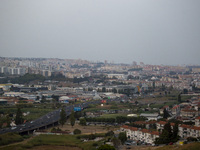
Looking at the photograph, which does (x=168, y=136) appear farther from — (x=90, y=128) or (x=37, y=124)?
(x=37, y=124)

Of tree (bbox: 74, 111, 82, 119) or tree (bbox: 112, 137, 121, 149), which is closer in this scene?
tree (bbox: 112, 137, 121, 149)

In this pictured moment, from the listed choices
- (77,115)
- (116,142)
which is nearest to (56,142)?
(116,142)

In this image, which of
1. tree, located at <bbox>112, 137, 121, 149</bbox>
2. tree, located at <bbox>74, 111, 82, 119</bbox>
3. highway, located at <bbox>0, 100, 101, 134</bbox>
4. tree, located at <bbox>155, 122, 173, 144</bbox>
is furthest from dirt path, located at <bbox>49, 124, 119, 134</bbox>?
tree, located at <bbox>155, 122, 173, 144</bbox>

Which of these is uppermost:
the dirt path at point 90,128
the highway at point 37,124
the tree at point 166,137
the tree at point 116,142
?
the tree at point 166,137

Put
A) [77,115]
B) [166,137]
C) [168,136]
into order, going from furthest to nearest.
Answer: [77,115] < [168,136] < [166,137]

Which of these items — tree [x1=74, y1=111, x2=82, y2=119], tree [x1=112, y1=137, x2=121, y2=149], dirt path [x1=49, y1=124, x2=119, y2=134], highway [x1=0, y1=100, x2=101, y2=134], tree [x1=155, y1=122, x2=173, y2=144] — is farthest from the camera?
tree [x1=74, y1=111, x2=82, y2=119]

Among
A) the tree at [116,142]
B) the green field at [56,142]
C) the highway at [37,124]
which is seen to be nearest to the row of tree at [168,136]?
the tree at [116,142]

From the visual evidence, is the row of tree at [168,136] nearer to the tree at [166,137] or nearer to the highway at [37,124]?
the tree at [166,137]

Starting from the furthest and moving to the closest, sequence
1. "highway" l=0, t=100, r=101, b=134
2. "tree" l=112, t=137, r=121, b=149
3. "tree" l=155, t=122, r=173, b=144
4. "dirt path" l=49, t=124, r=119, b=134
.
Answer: "dirt path" l=49, t=124, r=119, b=134 < "highway" l=0, t=100, r=101, b=134 < "tree" l=155, t=122, r=173, b=144 < "tree" l=112, t=137, r=121, b=149

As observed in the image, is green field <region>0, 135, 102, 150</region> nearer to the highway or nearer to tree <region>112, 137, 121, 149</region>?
tree <region>112, 137, 121, 149</region>

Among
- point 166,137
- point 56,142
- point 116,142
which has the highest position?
point 166,137

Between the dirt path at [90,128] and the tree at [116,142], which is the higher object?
the tree at [116,142]
